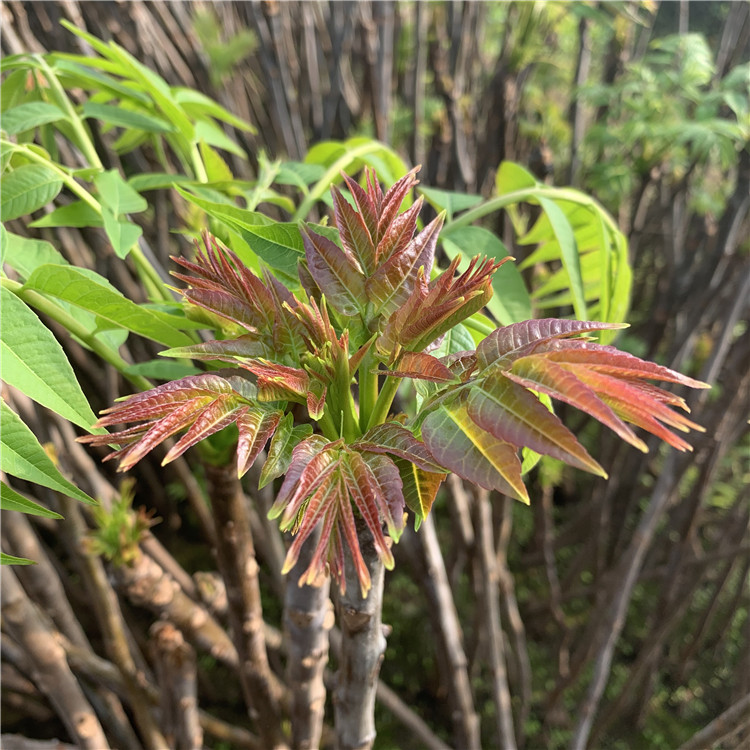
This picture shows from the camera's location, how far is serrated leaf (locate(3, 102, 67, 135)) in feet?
1.52

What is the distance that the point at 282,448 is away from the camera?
312 mm

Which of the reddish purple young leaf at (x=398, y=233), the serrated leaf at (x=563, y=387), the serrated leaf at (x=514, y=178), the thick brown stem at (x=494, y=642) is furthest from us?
the thick brown stem at (x=494, y=642)

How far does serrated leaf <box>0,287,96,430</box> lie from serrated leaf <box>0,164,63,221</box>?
0.37ft

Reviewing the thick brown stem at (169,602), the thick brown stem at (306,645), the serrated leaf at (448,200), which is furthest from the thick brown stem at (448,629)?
the serrated leaf at (448,200)

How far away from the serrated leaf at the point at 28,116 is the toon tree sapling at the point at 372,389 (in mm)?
241

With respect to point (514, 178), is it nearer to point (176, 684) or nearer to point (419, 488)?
point (419, 488)

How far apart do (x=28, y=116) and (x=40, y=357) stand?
0.26 metres

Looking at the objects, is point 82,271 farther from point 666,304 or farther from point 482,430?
point 666,304

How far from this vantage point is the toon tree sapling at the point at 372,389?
0.86ft

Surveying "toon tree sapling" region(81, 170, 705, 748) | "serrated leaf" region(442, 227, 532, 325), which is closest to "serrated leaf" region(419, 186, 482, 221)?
"serrated leaf" region(442, 227, 532, 325)

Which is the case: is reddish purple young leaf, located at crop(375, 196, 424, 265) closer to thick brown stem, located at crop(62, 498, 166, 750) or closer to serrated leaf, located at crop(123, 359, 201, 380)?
serrated leaf, located at crop(123, 359, 201, 380)

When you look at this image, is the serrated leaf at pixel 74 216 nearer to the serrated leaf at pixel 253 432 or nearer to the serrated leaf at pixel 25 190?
the serrated leaf at pixel 25 190

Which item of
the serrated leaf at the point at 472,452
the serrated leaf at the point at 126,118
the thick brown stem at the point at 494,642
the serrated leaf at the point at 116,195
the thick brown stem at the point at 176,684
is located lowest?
the thick brown stem at the point at 494,642

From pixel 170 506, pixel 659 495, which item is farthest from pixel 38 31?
pixel 659 495
